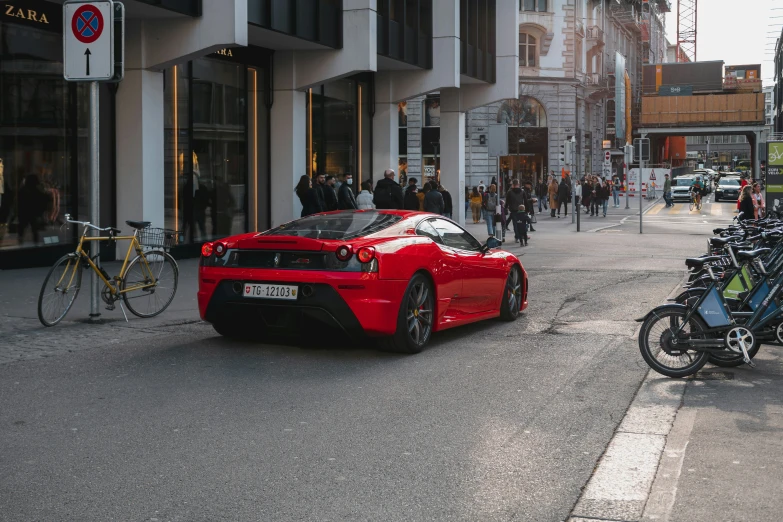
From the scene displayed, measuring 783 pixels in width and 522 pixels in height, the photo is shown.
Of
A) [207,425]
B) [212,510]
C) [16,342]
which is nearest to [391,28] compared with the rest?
[16,342]

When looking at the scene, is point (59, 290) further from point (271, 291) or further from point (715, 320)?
point (715, 320)

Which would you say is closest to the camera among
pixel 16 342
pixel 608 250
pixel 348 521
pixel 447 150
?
pixel 348 521

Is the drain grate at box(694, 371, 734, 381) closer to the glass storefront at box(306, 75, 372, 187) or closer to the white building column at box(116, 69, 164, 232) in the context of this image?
the white building column at box(116, 69, 164, 232)

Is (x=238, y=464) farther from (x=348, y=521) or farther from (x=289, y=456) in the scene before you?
(x=348, y=521)

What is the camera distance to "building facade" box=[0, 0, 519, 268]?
1684 cm

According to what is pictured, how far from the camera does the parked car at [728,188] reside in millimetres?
65188

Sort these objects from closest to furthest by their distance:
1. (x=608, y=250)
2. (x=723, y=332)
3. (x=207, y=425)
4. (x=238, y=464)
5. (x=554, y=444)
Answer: (x=238, y=464), (x=554, y=444), (x=207, y=425), (x=723, y=332), (x=608, y=250)

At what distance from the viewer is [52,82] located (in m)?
17.2

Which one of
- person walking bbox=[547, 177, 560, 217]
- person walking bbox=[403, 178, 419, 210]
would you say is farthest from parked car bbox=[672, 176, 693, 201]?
person walking bbox=[403, 178, 419, 210]

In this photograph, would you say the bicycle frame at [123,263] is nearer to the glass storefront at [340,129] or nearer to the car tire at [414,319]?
the car tire at [414,319]

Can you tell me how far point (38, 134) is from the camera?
668 inches

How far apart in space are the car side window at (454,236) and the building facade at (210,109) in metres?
3.59

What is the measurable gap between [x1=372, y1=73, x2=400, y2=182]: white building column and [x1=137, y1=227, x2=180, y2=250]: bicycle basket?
715 inches

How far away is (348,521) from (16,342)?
236 inches
